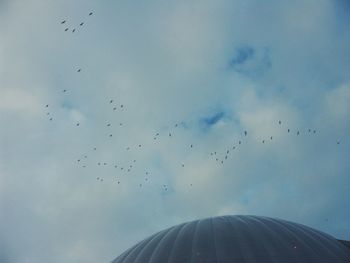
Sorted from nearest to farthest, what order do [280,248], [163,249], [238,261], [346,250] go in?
[238,261] < [280,248] < [163,249] < [346,250]

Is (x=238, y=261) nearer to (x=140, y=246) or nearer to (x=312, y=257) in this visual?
(x=312, y=257)

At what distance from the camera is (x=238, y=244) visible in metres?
31.8

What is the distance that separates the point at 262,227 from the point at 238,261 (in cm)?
693

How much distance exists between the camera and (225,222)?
37188 millimetres

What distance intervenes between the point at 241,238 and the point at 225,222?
450 cm

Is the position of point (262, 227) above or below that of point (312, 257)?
above

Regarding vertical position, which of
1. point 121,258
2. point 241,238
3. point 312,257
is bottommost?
point 312,257

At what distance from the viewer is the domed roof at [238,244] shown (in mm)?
30438

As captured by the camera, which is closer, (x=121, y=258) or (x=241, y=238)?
(x=241, y=238)

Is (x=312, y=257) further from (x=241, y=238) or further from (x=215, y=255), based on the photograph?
(x=215, y=255)

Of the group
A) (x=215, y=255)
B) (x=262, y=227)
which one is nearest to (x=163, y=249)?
(x=215, y=255)

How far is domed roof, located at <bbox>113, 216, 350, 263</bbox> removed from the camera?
1198 inches

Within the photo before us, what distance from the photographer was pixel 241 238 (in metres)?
32.8

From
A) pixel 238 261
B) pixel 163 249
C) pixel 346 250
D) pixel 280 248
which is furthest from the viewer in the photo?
pixel 346 250
